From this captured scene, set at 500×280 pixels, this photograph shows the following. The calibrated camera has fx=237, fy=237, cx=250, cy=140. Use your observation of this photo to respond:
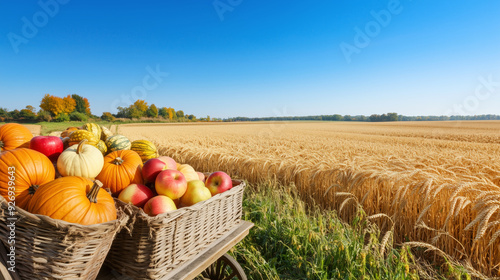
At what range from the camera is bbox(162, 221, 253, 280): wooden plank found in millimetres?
1283

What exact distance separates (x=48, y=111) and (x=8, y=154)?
3233 inches

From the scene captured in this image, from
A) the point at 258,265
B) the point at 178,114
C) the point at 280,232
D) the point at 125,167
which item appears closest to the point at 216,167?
the point at 280,232

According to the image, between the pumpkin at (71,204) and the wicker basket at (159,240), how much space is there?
119 millimetres

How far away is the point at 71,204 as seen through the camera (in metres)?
1.13

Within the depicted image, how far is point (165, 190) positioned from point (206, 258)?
0.52 meters

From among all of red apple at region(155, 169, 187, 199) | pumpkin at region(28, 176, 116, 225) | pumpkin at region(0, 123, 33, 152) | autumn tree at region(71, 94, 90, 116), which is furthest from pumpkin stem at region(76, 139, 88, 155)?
autumn tree at region(71, 94, 90, 116)

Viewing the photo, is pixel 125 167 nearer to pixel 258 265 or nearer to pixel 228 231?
pixel 228 231

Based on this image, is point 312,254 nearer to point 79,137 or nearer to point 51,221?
point 51,221

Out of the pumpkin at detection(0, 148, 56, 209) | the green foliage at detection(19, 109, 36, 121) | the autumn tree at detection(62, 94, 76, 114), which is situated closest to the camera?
the pumpkin at detection(0, 148, 56, 209)

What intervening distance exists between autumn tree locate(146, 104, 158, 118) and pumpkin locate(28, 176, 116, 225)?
302 ft

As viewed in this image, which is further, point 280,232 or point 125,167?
point 280,232

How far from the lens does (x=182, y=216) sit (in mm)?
1277

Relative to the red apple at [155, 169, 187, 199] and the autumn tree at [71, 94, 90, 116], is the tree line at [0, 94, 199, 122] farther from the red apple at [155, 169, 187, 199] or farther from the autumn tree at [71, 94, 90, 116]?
the red apple at [155, 169, 187, 199]

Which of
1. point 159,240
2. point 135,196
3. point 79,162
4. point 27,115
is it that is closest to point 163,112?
point 27,115
